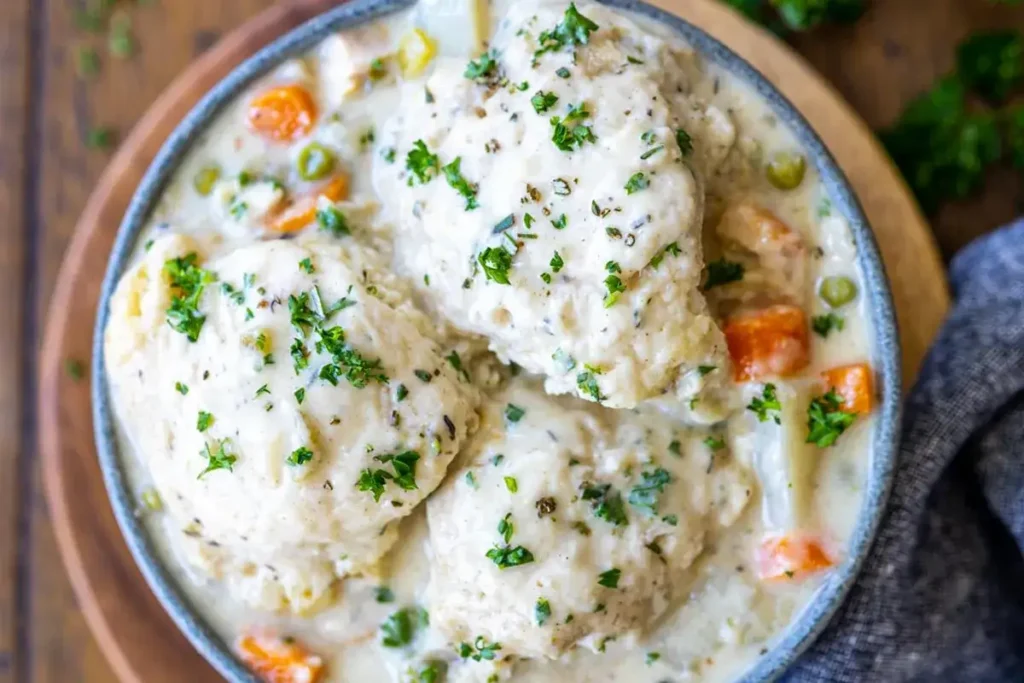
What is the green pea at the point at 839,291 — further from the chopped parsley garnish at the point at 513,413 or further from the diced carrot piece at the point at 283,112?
the diced carrot piece at the point at 283,112

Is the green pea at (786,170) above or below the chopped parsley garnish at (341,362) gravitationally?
below

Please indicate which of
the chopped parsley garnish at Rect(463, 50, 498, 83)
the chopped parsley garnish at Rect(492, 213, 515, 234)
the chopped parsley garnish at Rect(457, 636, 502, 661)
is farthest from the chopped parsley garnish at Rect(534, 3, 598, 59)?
the chopped parsley garnish at Rect(457, 636, 502, 661)

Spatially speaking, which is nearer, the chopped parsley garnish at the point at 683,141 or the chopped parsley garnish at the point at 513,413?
the chopped parsley garnish at the point at 683,141

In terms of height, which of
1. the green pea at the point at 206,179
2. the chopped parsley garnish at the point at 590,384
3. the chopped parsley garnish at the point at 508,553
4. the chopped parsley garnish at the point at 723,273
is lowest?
the chopped parsley garnish at the point at 508,553

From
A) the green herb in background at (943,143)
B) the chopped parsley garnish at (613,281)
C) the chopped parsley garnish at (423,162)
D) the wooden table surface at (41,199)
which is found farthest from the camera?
the wooden table surface at (41,199)

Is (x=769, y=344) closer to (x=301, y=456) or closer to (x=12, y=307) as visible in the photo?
(x=301, y=456)

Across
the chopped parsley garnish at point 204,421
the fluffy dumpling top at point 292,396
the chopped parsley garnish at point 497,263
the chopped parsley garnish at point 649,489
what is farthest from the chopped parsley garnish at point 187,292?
the chopped parsley garnish at point 649,489

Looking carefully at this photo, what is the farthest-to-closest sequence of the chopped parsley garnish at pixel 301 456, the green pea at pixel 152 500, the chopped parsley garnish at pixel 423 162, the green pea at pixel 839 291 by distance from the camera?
the green pea at pixel 152 500 < the green pea at pixel 839 291 < the chopped parsley garnish at pixel 423 162 < the chopped parsley garnish at pixel 301 456

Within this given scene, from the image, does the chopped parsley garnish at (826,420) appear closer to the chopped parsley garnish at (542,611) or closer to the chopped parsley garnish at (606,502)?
the chopped parsley garnish at (606,502)
